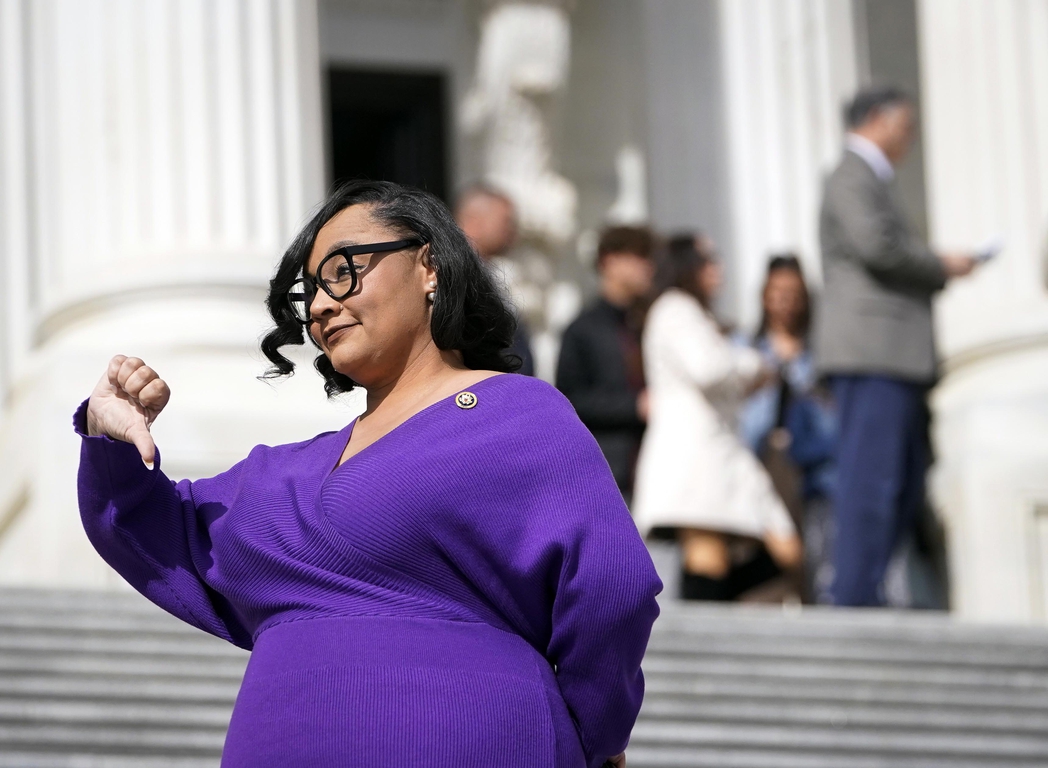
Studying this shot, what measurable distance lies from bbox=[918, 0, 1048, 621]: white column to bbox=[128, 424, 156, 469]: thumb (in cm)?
602

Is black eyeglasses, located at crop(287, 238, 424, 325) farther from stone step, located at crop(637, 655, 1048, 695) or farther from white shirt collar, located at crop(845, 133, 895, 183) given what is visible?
white shirt collar, located at crop(845, 133, 895, 183)

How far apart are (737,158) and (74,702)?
22.4 ft

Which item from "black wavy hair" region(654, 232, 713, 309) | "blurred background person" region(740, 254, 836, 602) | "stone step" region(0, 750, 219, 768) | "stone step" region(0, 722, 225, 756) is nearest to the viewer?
"stone step" region(0, 750, 219, 768)

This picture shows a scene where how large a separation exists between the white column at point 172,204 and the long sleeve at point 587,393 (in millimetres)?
946

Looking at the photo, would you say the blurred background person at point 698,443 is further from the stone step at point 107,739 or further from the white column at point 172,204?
the stone step at point 107,739

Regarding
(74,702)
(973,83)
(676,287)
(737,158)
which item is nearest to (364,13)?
(737,158)

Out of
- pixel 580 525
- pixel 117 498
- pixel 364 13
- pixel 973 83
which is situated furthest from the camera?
pixel 364 13

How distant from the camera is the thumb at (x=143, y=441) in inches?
104

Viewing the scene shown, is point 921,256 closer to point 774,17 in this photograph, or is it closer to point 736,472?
point 736,472

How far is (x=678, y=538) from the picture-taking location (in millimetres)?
7402

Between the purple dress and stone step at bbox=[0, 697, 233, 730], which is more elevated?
the purple dress

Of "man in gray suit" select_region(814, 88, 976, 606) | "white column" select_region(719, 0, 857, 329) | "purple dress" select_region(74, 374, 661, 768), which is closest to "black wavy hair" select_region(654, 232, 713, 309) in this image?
"man in gray suit" select_region(814, 88, 976, 606)

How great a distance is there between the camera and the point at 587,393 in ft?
24.8

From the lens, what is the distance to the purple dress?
2.51 m
